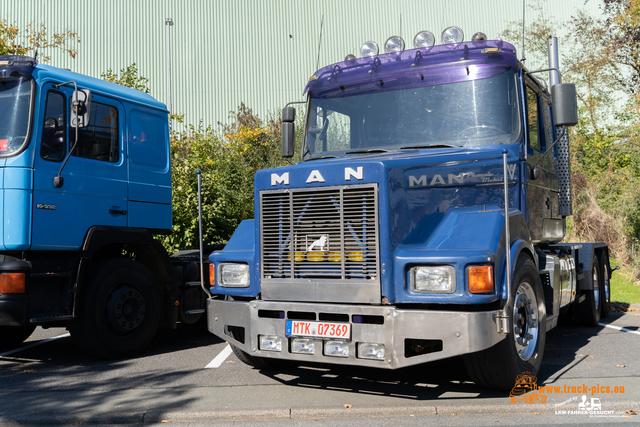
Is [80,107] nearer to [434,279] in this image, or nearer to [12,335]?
[12,335]

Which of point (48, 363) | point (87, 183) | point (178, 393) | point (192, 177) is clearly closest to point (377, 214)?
point (178, 393)

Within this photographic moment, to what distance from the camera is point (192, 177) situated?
13.5 m

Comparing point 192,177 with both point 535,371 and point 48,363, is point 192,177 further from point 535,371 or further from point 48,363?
point 535,371

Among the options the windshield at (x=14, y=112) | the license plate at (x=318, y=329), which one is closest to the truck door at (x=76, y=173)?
the windshield at (x=14, y=112)

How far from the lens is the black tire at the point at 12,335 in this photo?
7770 mm

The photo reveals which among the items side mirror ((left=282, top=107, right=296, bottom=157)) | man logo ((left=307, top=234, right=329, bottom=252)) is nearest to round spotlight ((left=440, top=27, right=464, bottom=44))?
side mirror ((left=282, top=107, right=296, bottom=157))

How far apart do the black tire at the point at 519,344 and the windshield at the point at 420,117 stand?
4.60 feet

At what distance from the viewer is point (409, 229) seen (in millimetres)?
4918

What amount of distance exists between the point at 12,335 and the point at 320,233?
5.09 m

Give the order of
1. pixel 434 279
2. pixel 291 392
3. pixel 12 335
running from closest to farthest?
pixel 434 279 < pixel 291 392 < pixel 12 335

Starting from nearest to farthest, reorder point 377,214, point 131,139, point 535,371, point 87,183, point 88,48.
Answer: point 377,214, point 535,371, point 87,183, point 131,139, point 88,48

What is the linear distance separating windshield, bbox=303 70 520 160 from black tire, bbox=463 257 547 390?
1401mm

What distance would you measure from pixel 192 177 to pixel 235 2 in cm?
1328

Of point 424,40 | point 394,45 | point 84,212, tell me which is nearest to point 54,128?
point 84,212
